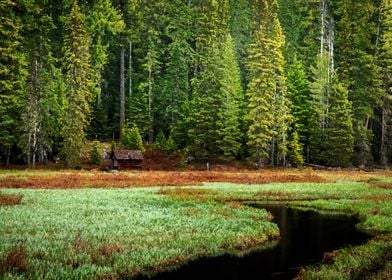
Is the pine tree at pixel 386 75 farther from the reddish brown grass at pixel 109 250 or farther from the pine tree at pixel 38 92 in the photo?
the reddish brown grass at pixel 109 250

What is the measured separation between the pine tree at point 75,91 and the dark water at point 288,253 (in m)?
Answer: 30.4

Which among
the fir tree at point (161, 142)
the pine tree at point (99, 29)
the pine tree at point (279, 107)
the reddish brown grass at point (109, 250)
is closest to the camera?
the reddish brown grass at point (109, 250)

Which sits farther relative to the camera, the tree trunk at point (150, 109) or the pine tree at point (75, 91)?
the tree trunk at point (150, 109)

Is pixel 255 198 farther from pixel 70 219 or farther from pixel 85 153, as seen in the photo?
pixel 85 153

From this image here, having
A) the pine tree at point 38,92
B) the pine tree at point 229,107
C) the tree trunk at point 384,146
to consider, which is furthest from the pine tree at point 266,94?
the pine tree at point 38,92

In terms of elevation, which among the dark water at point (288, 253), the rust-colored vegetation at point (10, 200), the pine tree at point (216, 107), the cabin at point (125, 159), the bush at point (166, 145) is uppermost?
the pine tree at point (216, 107)

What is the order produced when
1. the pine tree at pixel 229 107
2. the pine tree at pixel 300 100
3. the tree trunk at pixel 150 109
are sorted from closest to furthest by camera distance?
the pine tree at pixel 229 107 < the pine tree at pixel 300 100 < the tree trunk at pixel 150 109

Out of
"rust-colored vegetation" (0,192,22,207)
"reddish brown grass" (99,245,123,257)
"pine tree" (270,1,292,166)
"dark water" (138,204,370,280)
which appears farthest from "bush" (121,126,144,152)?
"reddish brown grass" (99,245,123,257)

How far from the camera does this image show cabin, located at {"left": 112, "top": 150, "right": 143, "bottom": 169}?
179 ft

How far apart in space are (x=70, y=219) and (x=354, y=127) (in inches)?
1963

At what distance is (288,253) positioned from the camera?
16.8m

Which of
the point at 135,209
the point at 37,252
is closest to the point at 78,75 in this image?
the point at 135,209

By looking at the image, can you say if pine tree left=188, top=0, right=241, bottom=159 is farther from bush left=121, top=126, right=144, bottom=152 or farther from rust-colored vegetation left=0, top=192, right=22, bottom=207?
rust-colored vegetation left=0, top=192, right=22, bottom=207

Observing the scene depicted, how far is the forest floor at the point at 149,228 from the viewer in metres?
12.6
